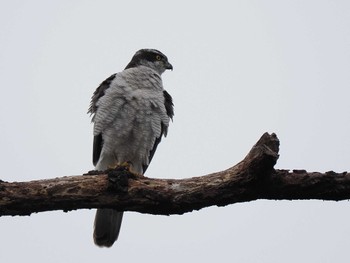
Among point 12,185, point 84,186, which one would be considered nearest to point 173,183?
point 84,186

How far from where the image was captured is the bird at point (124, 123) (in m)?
8.02

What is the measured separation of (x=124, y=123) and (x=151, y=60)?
206 centimetres

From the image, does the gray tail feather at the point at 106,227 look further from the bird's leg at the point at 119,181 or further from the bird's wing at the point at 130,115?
the bird's leg at the point at 119,181

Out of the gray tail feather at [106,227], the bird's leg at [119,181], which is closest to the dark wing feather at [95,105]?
the gray tail feather at [106,227]

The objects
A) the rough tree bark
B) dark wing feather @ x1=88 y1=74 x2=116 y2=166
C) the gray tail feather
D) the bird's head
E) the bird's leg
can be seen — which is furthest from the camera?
the bird's head

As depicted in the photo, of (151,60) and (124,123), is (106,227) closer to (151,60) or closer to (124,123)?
(124,123)

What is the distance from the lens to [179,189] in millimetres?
4910

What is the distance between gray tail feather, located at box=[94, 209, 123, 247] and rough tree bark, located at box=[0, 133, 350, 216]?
256 centimetres

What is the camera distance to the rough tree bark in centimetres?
449

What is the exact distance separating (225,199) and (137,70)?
461cm

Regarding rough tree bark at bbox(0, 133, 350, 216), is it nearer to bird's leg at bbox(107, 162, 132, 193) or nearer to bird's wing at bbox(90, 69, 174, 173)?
bird's leg at bbox(107, 162, 132, 193)

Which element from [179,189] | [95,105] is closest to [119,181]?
[179,189]

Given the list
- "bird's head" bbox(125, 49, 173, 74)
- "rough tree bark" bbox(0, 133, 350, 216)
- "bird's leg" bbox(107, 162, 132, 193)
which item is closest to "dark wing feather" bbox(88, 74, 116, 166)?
"bird's head" bbox(125, 49, 173, 74)

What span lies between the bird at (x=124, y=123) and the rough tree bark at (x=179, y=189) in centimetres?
270
